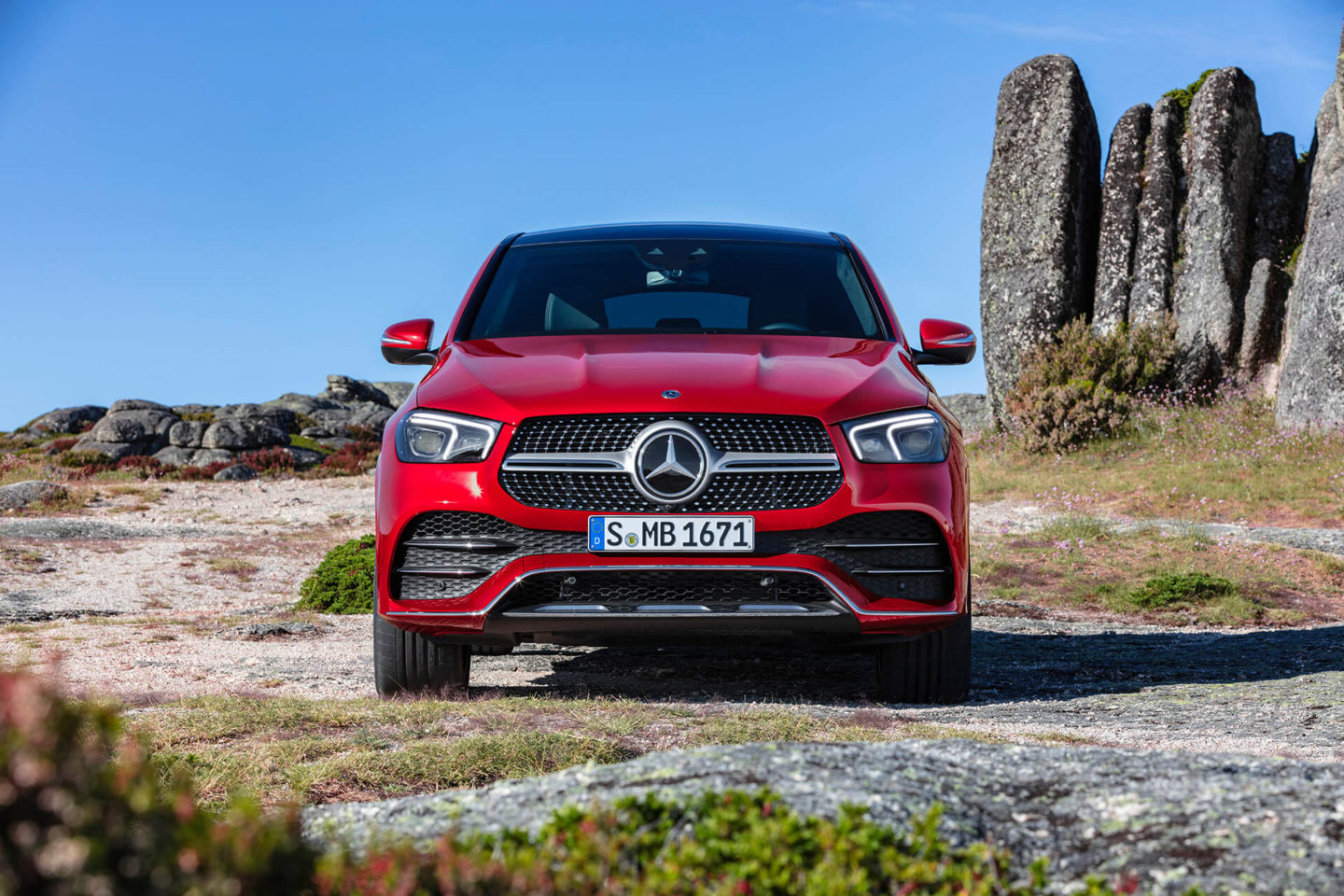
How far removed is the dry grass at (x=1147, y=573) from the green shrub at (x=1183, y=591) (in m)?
0.02

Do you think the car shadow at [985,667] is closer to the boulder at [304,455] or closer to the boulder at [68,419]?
the boulder at [304,455]

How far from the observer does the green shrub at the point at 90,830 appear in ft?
3.36

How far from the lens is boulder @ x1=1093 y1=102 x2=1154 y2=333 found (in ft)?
78.9

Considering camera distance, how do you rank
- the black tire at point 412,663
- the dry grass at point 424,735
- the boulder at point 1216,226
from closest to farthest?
the dry grass at point 424,735, the black tire at point 412,663, the boulder at point 1216,226

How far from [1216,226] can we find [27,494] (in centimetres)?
2297

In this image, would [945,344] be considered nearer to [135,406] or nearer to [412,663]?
[412,663]

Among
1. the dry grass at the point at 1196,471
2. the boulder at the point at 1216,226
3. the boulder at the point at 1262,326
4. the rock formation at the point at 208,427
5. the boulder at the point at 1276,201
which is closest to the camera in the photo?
the dry grass at the point at 1196,471

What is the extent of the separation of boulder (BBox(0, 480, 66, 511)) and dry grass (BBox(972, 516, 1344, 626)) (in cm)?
1579

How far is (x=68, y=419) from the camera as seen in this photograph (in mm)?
37438

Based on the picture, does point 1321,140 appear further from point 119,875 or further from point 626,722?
point 119,875

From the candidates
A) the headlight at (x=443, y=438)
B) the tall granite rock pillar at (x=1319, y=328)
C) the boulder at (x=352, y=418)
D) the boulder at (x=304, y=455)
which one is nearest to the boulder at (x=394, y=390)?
the boulder at (x=352, y=418)

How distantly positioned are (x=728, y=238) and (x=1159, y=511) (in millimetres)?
10508

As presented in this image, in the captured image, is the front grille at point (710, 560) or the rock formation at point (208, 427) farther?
the rock formation at point (208, 427)

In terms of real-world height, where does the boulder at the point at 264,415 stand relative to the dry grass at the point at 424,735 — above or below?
above
